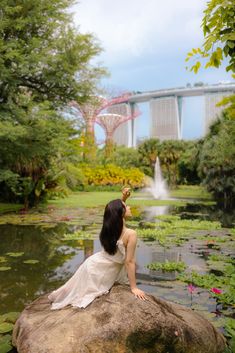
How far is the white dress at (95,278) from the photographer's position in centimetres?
324

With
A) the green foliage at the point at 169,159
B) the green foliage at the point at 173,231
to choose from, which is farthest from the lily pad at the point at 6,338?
the green foliage at the point at 169,159

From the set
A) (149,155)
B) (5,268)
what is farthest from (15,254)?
(149,155)

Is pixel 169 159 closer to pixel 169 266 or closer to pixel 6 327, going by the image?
pixel 169 266

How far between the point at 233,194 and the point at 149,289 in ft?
55.6

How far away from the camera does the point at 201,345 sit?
3.09 metres

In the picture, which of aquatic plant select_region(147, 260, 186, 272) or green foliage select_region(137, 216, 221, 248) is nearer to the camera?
aquatic plant select_region(147, 260, 186, 272)

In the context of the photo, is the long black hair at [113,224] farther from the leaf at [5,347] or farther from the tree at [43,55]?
the tree at [43,55]

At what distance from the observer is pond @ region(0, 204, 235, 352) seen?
4.53 meters

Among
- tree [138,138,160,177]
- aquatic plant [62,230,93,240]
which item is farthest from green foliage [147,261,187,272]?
tree [138,138,160,177]

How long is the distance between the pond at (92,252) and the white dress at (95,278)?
44.8 inches

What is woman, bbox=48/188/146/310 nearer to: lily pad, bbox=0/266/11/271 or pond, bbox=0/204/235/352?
pond, bbox=0/204/235/352

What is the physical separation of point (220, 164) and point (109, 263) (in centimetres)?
1727

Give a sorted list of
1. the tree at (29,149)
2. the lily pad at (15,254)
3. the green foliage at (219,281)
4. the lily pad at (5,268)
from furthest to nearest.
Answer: the tree at (29,149)
the lily pad at (15,254)
the lily pad at (5,268)
the green foliage at (219,281)

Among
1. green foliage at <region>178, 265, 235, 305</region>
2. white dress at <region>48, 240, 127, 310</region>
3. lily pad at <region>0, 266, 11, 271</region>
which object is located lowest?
green foliage at <region>178, 265, 235, 305</region>
